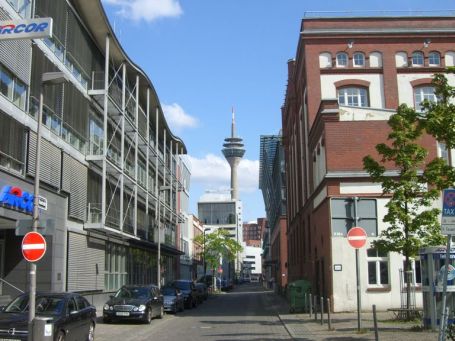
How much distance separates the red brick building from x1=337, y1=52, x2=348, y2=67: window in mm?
67

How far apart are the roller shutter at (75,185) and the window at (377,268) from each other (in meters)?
14.5

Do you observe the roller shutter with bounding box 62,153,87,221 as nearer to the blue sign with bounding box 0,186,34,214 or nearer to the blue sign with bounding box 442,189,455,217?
the blue sign with bounding box 0,186,34,214

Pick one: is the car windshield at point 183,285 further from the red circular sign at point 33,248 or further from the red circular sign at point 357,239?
the red circular sign at point 33,248

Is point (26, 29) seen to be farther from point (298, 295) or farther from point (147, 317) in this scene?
point (298, 295)

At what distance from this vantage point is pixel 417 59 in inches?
1608

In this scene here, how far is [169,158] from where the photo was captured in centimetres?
6450

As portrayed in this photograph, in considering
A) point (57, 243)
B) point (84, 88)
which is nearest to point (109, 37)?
point (84, 88)

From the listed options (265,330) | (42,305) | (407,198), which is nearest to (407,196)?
(407,198)

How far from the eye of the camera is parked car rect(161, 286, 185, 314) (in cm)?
3120

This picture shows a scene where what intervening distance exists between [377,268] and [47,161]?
1561 cm

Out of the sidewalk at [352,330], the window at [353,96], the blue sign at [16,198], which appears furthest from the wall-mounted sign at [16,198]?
the window at [353,96]

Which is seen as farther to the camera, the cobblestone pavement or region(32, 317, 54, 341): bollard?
the cobblestone pavement

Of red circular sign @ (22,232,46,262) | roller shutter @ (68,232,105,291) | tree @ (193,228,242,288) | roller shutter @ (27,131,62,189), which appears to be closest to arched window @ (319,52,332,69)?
roller shutter @ (68,232,105,291)

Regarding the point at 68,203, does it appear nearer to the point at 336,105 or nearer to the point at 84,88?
the point at 84,88
